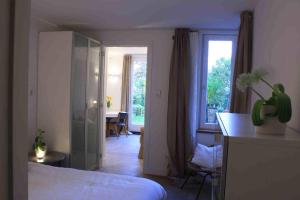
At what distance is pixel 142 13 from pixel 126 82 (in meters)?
4.72

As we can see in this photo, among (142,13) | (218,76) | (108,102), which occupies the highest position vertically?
(142,13)

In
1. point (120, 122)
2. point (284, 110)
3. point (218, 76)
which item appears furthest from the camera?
point (120, 122)

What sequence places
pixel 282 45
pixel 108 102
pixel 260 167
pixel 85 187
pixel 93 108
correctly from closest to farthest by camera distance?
pixel 260 167
pixel 282 45
pixel 85 187
pixel 93 108
pixel 108 102

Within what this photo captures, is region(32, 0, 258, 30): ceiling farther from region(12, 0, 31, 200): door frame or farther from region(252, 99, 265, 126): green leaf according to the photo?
region(12, 0, 31, 200): door frame

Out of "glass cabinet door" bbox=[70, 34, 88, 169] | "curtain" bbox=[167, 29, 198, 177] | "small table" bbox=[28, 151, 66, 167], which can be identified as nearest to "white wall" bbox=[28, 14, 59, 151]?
"small table" bbox=[28, 151, 66, 167]

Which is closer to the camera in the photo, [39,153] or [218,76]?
[39,153]

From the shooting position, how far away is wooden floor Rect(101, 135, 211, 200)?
12.3 feet

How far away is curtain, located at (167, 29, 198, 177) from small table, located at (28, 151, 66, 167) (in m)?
1.66

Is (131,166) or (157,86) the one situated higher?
(157,86)

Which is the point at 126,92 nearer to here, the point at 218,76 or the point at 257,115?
the point at 218,76

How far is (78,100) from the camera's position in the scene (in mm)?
4203

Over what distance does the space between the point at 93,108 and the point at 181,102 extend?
4.98 ft

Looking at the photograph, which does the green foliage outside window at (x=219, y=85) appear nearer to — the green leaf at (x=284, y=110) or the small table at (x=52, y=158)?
the small table at (x=52, y=158)

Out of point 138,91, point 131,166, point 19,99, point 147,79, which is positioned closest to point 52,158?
point 131,166
